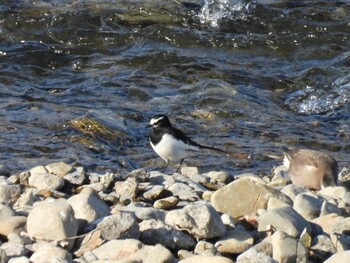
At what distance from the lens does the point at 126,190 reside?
607 cm

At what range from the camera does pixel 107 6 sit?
1381cm

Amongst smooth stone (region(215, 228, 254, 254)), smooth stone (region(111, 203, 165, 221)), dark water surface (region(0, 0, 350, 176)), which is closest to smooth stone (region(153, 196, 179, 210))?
smooth stone (region(111, 203, 165, 221))

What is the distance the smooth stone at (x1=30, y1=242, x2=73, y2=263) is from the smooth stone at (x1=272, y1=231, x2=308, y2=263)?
3.40 ft

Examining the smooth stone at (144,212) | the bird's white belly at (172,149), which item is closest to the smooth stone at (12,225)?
the smooth stone at (144,212)

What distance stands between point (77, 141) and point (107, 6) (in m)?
5.25

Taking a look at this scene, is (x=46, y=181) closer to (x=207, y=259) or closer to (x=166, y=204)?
(x=166, y=204)

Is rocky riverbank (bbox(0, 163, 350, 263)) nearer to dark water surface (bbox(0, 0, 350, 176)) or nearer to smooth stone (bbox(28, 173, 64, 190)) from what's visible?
smooth stone (bbox(28, 173, 64, 190))

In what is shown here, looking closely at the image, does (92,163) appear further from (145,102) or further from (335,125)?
(335,125)

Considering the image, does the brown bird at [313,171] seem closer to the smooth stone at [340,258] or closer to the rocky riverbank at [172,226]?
the rocky riverbank at [172,226]

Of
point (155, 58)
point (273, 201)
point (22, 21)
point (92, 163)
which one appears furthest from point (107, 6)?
point (273, 201)

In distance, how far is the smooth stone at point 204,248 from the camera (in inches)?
193

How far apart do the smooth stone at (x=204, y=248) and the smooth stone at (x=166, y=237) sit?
5cm

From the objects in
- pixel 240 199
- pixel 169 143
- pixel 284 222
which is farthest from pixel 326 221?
pixel 169 143

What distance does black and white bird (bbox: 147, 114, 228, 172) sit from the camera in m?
7.94
